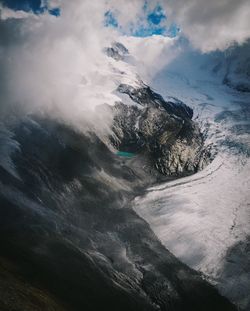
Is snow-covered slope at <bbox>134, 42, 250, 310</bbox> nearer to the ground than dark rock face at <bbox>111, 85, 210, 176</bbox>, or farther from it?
nearer to the ground

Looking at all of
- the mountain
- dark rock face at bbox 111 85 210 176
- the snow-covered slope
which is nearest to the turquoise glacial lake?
the mountain

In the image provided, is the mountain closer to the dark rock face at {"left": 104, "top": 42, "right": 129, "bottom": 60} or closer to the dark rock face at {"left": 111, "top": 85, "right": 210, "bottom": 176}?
the dark rock face at {"left": 111, "top": 85, "right": 210, "bottom": 176}

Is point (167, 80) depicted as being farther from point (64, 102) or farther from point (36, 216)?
point (36, 216)

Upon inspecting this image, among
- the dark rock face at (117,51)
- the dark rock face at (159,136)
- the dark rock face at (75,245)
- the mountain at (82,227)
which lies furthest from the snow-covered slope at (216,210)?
the dark rock face at (117,51)

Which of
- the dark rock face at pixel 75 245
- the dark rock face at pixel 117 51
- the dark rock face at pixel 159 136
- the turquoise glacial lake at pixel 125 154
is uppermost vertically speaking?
the dark rock face at pixel 117 51

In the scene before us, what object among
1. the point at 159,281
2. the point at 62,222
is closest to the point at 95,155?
the point at 62,222

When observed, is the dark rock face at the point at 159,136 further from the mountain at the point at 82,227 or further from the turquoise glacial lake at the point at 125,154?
the turquoise glacial lake at the point at 125,154
